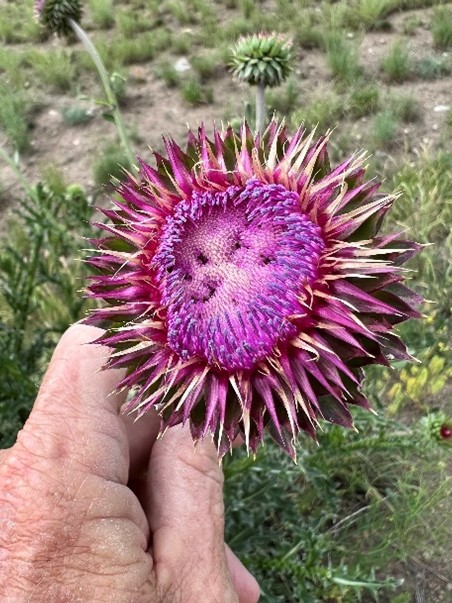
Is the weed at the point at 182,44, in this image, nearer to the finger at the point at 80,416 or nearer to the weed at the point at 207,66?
the weed at the point at 207,66

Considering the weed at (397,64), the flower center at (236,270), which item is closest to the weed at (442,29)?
the weed at (397,64)

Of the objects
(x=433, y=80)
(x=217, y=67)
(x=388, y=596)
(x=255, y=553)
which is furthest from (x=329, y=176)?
(x=217, y=67)

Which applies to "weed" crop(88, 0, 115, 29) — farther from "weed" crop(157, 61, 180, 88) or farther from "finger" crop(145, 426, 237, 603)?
"finger" crop(145, 426, 237, 603)

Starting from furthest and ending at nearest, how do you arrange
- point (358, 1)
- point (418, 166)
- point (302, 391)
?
1. point (358, 1)
2. point (418, 166)
3. point (302, 391)

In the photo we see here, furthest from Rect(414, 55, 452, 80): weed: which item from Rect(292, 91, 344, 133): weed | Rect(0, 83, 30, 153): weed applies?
Rect(0, 83, 30, 153): weed

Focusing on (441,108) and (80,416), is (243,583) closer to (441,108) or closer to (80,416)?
(80,416)

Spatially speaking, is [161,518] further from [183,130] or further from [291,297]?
[183,130]
